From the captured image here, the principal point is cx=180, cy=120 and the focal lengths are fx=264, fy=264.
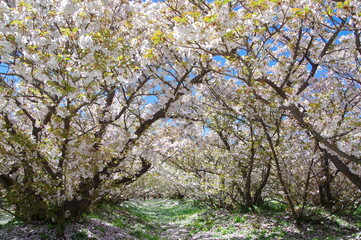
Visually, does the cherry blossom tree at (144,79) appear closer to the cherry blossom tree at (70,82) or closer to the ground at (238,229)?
the cherry blossom tree at (70,82)

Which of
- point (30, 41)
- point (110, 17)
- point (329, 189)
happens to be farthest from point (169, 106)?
point (329, 189)

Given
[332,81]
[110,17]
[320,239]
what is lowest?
[320,239]

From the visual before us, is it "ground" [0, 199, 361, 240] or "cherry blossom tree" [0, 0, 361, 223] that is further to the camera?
"ground" [0, 199, 361, 240]

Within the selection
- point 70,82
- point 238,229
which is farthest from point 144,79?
point 238,229

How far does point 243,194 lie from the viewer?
11492mm

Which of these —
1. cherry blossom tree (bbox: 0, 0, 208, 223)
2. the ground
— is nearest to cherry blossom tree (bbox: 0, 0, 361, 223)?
cherry blossom tree (bbox: 0, 0, 208, 223)

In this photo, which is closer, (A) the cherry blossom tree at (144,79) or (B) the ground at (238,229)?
(A) the cherry blossom tree at (144,79)

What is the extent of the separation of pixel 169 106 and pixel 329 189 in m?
6.80

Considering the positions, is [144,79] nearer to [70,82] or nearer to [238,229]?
[70,82]

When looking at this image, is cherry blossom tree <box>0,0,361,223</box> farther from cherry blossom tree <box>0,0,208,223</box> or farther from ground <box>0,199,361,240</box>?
ground <box>0,199,361,240</box>

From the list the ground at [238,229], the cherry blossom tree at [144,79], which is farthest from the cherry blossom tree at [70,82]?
the ground at [238,229]

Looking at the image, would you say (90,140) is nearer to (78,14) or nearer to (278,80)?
(78,14)

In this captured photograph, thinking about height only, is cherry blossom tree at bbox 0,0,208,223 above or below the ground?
above

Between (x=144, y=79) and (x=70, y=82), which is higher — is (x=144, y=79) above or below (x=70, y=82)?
above
